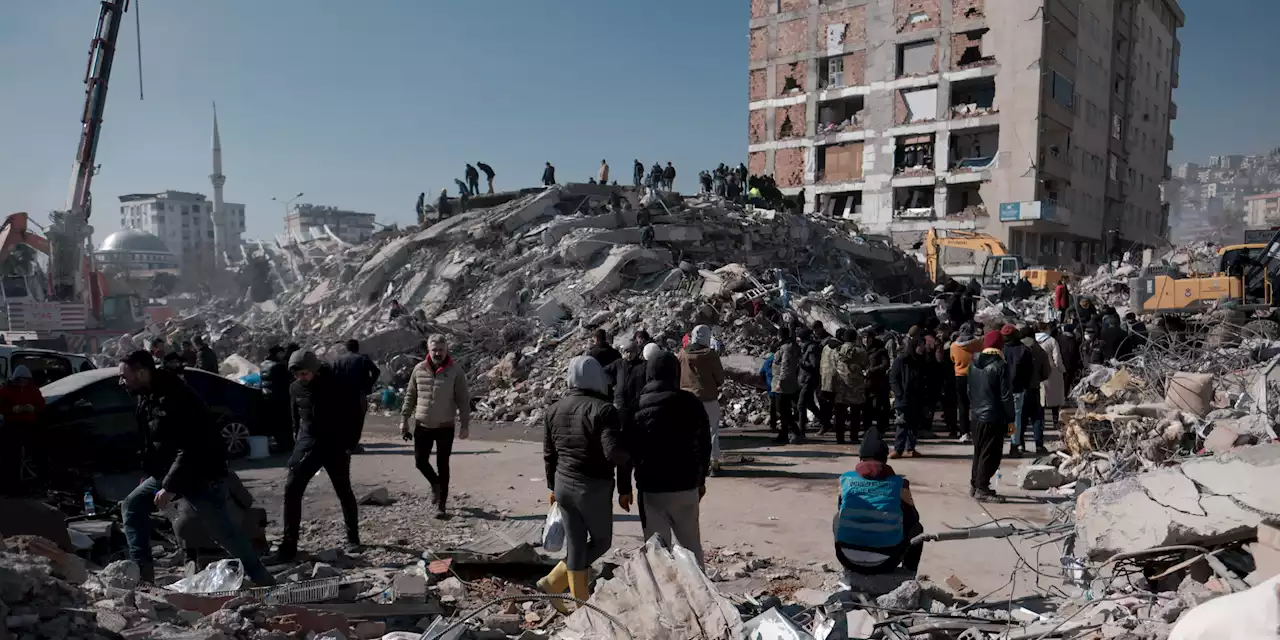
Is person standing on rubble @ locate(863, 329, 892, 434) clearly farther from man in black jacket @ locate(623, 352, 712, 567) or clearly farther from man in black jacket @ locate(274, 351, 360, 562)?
man in black jacket @ locate(274, 351, 360, 562)

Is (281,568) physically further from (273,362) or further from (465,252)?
(465,252)

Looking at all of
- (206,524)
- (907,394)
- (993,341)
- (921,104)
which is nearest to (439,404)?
(206,524)

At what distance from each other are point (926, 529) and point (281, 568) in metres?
4.86

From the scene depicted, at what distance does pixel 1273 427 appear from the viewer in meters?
6.28

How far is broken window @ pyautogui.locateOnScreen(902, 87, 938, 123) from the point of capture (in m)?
39.9

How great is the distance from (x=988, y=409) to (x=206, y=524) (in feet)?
19.5

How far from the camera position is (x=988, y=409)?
6855 millimetres

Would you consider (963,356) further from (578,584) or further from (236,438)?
(236,438)

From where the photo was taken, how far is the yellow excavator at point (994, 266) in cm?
2480

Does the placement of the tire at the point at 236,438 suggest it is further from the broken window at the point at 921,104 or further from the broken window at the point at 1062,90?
the broken window at the point at 1062,90

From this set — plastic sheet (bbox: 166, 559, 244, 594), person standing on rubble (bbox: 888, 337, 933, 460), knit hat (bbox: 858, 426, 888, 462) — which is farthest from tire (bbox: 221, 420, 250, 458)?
knit hat (bbox: 858, 426, 888, 462)

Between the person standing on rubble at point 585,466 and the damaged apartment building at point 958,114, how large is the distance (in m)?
36.5

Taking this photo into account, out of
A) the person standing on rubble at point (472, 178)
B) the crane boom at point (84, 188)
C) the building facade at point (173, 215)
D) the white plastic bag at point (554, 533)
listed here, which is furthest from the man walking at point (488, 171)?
the building facade at point (173, 215)

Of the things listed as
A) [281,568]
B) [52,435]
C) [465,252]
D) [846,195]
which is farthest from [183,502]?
[846,195]
